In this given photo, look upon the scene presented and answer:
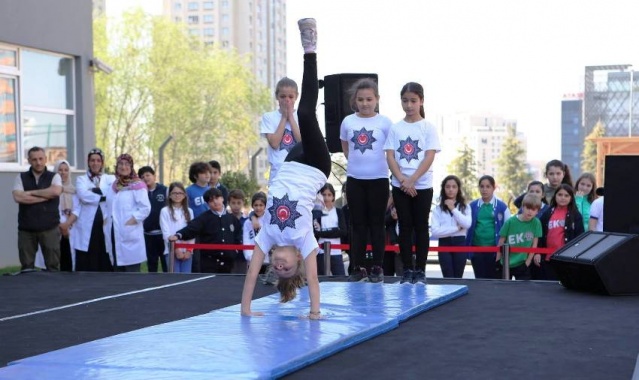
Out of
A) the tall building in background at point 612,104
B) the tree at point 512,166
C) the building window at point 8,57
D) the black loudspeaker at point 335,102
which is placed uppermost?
the tall building in background at point 612,104

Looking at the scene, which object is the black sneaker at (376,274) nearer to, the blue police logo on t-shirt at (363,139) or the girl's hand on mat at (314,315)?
the blue police logo on t-shirt at (363,139)

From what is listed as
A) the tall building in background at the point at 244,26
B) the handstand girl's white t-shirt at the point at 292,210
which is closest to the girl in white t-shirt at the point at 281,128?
the handstand girl's white t-shirt at the point at 292,210

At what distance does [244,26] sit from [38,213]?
115m

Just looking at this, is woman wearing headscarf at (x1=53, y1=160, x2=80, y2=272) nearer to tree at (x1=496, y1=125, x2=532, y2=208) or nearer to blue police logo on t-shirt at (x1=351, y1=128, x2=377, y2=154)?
blue police logo on t-shirt at (x1=351, y1=128, x2=377, y2=154)

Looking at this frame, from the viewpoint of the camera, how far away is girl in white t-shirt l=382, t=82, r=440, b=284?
6590 mm

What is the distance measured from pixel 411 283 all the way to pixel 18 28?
30.7 ft

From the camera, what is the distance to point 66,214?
9.76m

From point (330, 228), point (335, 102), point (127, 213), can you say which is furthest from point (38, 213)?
point (335, 102)

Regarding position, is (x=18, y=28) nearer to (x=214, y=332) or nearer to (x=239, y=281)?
(x=239, y=281)

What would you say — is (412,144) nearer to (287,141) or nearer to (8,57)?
(287,141)

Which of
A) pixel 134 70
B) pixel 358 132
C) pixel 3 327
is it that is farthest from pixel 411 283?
pixel 134 70

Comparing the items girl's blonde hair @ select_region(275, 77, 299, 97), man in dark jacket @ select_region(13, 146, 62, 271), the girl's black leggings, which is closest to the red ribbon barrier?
man in dark jacket @ select_region(13, 146, 62, 271)

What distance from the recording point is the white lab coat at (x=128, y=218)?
899 cm

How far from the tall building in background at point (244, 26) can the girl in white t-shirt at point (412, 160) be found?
361ft
